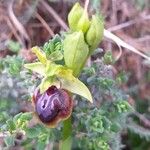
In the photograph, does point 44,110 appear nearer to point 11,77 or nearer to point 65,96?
point 65,96

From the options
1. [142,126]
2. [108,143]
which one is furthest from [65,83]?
[142,126]

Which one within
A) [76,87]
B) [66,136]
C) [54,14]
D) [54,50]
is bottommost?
[66,136]

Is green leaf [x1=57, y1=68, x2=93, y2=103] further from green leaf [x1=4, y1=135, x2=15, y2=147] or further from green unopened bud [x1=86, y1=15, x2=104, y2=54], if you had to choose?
green leaf [x1=4, y1=135, x2=15, y2=147]

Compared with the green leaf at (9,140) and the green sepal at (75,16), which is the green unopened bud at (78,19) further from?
the green leaf at (9,140)

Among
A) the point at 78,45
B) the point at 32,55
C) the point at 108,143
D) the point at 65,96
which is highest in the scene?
the point at 32,55

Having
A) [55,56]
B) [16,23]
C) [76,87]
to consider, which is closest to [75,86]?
[76,87]

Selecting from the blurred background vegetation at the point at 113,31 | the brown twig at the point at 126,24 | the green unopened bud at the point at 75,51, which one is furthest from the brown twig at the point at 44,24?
the green unopened bud at the point at 75,51

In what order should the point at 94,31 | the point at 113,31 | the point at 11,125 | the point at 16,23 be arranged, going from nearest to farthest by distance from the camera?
the point at 94,31, the point at 11,125, the point at 16,23, the point at 113,31

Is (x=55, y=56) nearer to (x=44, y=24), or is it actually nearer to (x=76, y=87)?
(x=76, y=87)
